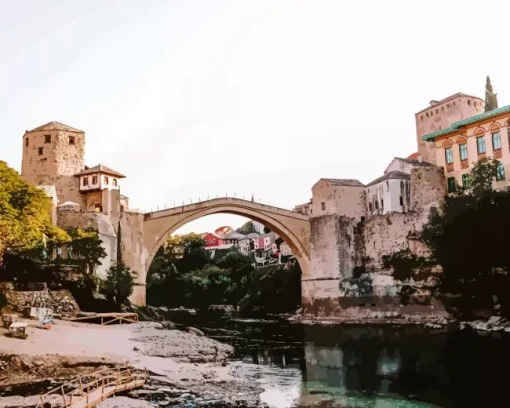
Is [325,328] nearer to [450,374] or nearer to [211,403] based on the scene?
[450,374]

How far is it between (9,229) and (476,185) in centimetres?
2626

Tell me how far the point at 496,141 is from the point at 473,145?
66.8 inches

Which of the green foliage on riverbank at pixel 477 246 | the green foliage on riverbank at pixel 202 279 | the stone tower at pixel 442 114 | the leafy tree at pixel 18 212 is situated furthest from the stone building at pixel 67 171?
the stone tower at pixel 442 114

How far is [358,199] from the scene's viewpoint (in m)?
44.5

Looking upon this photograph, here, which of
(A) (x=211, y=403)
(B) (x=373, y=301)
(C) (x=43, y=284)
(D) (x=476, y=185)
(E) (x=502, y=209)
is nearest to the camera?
(A) (x=211, y=403)

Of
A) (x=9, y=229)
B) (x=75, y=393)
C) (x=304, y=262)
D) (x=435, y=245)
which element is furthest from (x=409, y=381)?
(x=304, y=262)

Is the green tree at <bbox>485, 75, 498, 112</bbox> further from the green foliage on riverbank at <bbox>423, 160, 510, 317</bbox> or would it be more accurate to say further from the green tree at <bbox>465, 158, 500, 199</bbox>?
the green foliage on riverbank at <bbox>423, 160, 510, 317</bbox>

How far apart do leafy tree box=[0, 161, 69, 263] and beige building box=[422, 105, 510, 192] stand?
2679 centimetres

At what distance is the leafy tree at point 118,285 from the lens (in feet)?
99.2

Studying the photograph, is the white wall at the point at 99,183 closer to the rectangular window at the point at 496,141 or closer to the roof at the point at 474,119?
the roof at the point at 474,119

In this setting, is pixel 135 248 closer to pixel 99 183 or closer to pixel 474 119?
pixel 99 183

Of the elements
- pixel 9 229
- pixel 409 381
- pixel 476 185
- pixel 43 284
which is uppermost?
pixel 476 185

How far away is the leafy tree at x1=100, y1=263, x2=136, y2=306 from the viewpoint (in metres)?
30.2

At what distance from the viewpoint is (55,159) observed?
38.4 m
